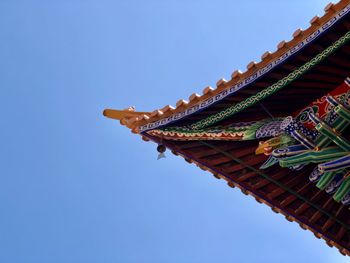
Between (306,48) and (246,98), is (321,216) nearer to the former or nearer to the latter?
(246,98)

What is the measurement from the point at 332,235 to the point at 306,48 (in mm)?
2847

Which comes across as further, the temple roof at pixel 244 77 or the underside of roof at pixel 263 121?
the underside of roof at pixel 263 121

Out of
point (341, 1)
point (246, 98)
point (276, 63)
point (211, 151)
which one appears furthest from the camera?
point (211, 151)

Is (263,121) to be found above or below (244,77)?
below

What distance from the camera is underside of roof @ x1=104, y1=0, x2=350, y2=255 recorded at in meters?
7.64

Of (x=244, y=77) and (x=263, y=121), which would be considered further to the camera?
(x=263, y=121)

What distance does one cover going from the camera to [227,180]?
8.77m

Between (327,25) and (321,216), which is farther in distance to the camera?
(321,216)

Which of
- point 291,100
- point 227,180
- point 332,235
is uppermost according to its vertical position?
point 291,100

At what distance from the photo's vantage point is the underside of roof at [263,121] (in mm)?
7645

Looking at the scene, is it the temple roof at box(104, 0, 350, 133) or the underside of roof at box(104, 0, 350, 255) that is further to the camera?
the underside of roof at box(104, 0, 350, 255)

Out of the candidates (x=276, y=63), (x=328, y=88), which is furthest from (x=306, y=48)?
(x=328, y=88)

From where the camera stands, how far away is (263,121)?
27.6 ft

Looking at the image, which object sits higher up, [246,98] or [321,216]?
[246,98]
